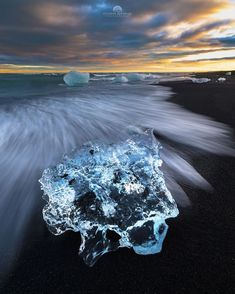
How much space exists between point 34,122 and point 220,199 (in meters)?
6.26

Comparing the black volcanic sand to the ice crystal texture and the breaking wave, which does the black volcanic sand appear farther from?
the breaking wave

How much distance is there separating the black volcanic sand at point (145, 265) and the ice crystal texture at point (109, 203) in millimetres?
99

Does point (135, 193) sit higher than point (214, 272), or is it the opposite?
point (135, 193)

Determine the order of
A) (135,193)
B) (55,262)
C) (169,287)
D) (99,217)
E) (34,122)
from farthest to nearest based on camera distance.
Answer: (34,122), (135,193), (99,217), (55,262), (169,287)

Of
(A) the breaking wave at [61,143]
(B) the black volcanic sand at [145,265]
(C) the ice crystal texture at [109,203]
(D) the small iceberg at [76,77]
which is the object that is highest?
(C) the ice crystal texture at [109,203]

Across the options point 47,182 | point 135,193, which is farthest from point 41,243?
point 135,193

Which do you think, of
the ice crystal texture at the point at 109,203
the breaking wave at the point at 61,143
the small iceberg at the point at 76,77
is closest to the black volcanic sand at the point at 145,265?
the ice crystal texture at the point at 109,203

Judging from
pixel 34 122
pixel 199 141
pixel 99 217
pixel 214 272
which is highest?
pixel 99 217

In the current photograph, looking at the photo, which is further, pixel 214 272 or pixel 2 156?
pixel 2 156

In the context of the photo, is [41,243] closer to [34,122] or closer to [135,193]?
[135,193]

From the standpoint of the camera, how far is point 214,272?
1.91m

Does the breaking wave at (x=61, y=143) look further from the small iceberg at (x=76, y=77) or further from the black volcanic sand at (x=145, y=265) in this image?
the small iceberg at (x=76, y=77)

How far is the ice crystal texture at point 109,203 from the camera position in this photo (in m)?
2.19

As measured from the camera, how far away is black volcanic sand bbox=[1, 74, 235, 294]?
1849 mm
